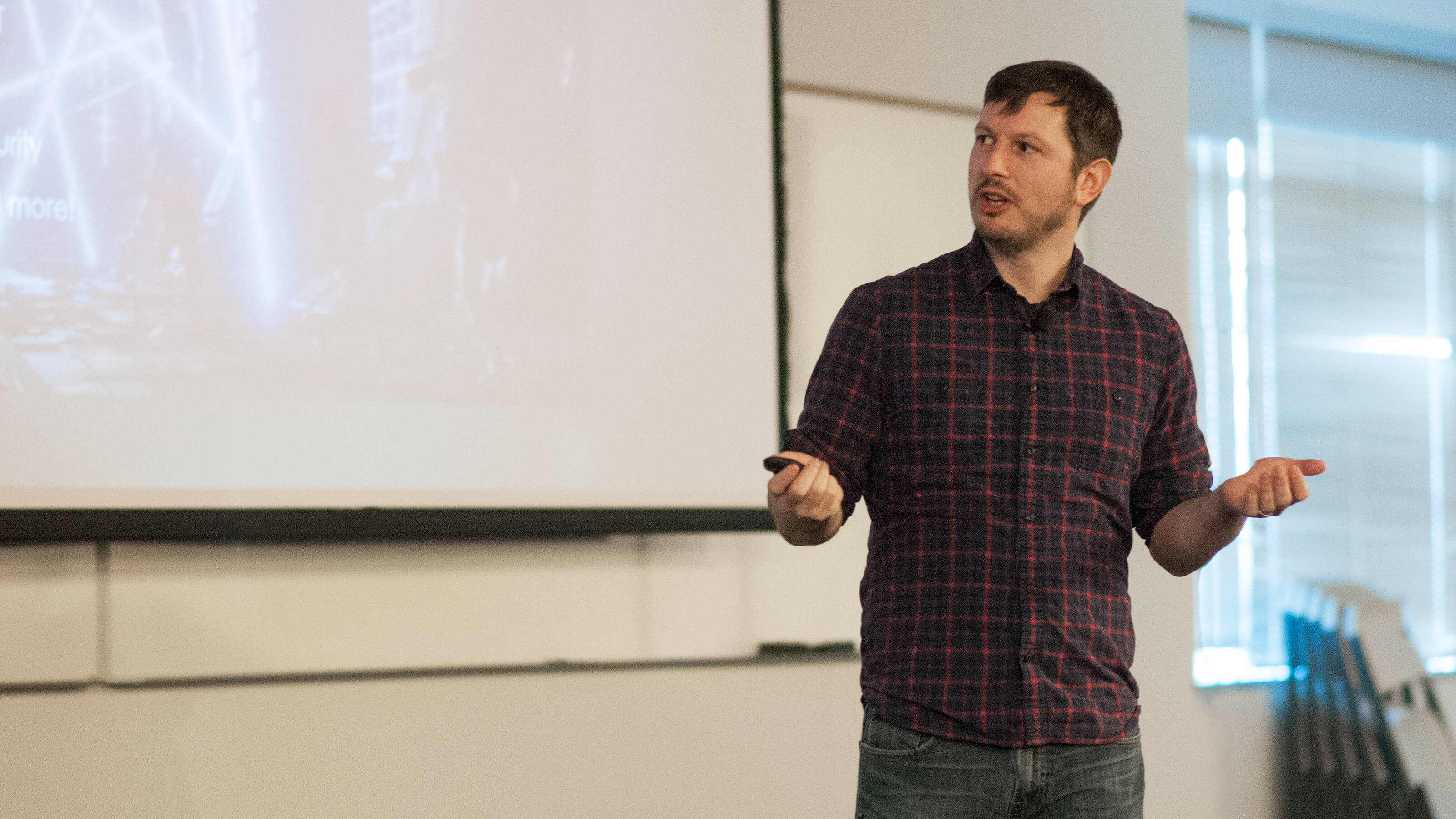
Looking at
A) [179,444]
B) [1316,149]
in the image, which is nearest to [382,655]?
[179,444]

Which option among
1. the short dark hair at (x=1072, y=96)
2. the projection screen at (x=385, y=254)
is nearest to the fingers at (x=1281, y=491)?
the short dark hair at (x=1072, y=96)

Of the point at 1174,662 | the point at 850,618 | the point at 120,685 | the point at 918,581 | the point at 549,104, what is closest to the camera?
the point at 918,581

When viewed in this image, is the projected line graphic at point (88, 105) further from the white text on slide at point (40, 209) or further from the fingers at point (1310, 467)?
the fingers at point (1310, 467)

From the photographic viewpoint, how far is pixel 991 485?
1.15 metres

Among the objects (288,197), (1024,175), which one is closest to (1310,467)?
(1024,175)

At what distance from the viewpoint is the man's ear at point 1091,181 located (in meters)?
1.24

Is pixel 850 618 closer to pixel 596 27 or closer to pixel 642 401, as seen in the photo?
pixel 642 401

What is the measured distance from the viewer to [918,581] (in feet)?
3.80

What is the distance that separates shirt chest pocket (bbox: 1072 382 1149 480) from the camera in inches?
46.4

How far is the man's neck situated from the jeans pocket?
0.47 meters

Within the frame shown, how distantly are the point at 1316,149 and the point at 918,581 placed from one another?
3.20 metres

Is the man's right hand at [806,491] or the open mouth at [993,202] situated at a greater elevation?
the open mouth at [993,202]

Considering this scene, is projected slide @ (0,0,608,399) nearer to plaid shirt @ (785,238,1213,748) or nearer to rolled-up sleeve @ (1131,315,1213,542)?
plaid shirt @ (785,238,1213,748)

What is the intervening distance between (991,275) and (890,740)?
489 millimetres
